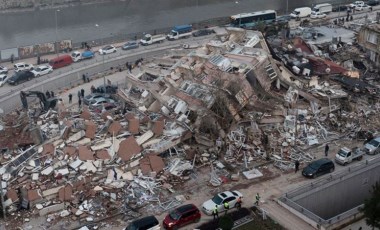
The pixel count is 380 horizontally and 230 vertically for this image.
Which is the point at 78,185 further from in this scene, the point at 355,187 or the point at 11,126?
the point at 355,187

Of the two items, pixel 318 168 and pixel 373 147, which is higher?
pixel 373 147

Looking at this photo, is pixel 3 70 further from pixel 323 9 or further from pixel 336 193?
pixel 323 9

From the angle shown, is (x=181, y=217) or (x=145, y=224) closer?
(x=145, y=224)


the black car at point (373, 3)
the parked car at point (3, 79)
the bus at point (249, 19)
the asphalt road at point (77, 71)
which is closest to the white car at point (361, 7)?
the black car at point (373, 3)

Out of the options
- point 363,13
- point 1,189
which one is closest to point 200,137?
point 1,189

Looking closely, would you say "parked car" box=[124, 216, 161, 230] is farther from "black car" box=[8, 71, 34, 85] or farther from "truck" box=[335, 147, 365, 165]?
"black car" box=[8, 71, 34, 85]

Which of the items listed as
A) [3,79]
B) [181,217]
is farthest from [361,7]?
[181,217]

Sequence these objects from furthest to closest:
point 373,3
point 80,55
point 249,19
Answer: point 373,3
point 249,19
point 80,55
